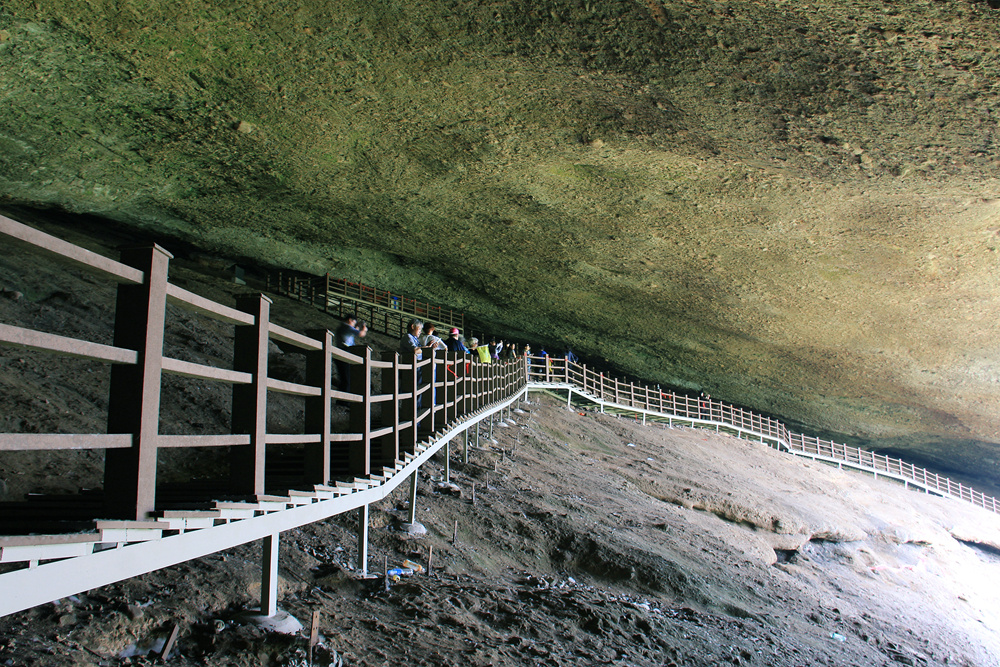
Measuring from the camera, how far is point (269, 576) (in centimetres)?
314

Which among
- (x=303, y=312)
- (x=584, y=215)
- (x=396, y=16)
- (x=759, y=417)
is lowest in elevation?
(x=759, y=417)

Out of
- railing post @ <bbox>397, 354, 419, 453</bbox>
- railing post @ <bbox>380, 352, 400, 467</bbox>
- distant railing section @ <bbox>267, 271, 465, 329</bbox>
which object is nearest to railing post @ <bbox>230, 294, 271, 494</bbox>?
railing post @ <bbox>380, 352, 400, 467</bbox>

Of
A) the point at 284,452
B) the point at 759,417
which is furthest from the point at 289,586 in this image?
the point at 759,417

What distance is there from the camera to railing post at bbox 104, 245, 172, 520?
6.22 feet

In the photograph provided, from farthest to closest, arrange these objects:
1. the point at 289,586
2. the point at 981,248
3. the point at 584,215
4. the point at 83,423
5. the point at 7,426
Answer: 1. the point at 584,215
2. the point at 981,248
3. the point at 83,423
4. the point at 7,426
5. the point at 289,586

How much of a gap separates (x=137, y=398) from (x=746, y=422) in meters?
25.3

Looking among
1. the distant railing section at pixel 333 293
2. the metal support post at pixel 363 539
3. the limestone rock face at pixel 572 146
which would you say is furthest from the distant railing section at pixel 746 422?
the metal support post at pixel 363 539

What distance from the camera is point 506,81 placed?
772 centimetres

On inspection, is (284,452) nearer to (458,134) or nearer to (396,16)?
(396,16)

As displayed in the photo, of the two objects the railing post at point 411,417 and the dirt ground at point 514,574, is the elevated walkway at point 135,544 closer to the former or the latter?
the dirt ground at point 514,574

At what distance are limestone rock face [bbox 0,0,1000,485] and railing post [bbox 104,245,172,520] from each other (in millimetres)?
5570

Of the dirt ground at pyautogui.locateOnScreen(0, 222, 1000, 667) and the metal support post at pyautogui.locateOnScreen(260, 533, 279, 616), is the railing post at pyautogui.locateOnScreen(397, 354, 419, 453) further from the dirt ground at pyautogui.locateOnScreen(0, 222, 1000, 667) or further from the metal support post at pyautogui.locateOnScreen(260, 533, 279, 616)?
the metal support post at pyautogui.locateOnScreen(260, 533, 279, 616)

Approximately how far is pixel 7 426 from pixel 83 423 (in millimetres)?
619

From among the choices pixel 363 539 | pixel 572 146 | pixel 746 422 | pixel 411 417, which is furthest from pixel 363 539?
pixel 746 422
